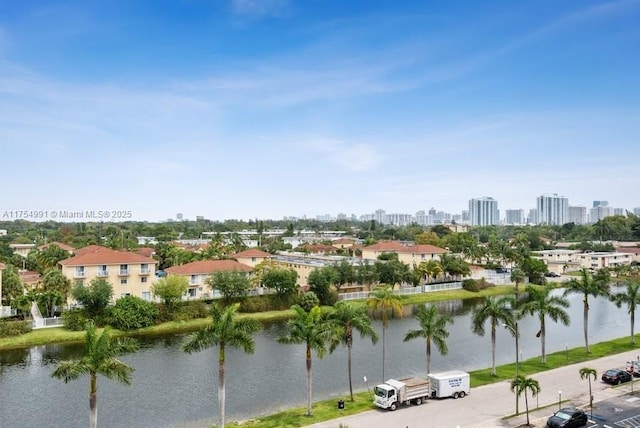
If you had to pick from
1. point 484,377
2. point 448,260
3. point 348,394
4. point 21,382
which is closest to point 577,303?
point 448,260

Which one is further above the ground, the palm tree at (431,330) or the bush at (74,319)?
the palm tree at (431,330)

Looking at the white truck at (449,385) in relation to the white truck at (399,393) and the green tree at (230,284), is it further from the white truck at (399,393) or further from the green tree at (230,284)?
the green tree at (230,284)

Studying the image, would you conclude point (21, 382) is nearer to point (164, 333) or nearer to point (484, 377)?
point (164, 333)

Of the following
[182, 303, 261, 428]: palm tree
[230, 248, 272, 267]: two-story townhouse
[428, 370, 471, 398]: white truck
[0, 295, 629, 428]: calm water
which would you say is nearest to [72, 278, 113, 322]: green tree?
[0, 295, 629, 428]: calm water

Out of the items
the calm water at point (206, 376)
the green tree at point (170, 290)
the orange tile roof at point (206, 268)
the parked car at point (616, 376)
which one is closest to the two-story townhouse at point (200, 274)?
the orange tile roof at point (206, 268)

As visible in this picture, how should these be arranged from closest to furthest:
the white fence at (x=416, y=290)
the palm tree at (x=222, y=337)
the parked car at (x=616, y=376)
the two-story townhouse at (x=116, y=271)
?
the palm tree at (x=222, y=337), the parked car at (x=616, y=376), the two-story townhouse at (x=116, y=271), the white fence at (x=416, y=290)

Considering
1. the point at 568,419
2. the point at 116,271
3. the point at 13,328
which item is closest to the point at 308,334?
the point at 568,419

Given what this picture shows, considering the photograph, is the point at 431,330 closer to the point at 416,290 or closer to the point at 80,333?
the point at 80,333
